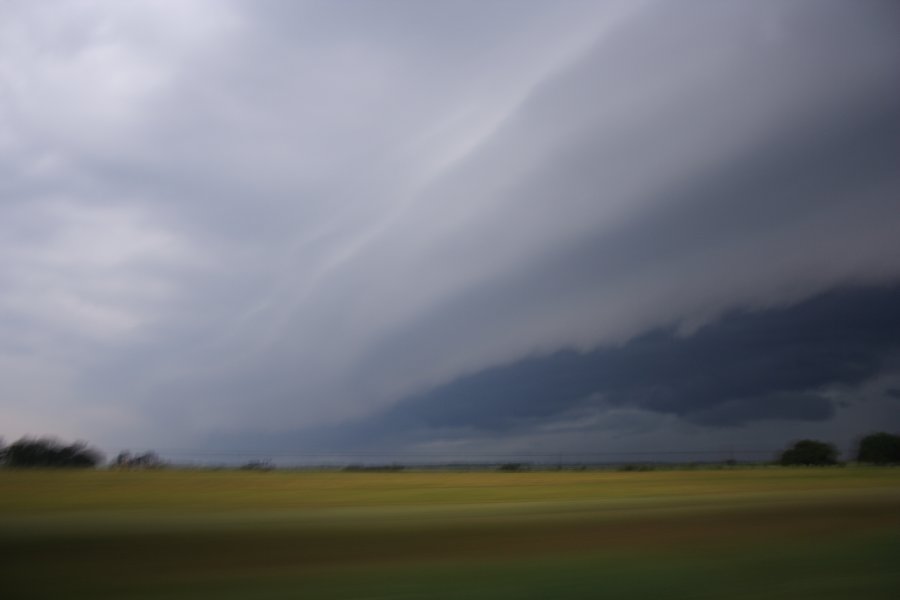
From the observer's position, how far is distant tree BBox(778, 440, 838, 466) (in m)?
72.1

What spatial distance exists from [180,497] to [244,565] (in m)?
12.7

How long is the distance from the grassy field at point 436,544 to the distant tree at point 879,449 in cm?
4963

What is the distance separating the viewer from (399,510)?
22.3 metres

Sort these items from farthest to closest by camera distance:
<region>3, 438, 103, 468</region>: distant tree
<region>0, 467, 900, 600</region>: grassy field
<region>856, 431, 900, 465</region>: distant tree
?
<region>856, 431, 900, 465</region>: distant tree → <region>3, 438, 103, 468</region>: distant tree → <region>0, 467, 900, 600</region>: grassy field

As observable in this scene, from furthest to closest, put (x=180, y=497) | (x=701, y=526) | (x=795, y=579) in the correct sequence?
(x=180, y=497) < (x=701, y=526) < (x=795, y=579)

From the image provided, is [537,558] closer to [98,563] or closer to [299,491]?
[98,563]

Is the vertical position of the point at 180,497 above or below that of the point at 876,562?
above

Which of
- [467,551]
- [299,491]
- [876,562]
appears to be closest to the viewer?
[876,562]

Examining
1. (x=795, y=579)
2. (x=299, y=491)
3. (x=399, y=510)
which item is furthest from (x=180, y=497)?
(x=795, y=579)

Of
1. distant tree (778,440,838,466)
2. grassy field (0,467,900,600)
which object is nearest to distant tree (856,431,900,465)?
distant tree (778,440,838,466)

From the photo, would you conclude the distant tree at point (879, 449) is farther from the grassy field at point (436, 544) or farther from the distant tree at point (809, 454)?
the grassy field at point (436, 544)

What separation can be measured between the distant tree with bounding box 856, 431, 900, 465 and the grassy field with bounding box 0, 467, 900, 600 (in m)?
49.6

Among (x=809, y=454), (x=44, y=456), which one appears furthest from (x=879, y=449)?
(x=44, y=456)

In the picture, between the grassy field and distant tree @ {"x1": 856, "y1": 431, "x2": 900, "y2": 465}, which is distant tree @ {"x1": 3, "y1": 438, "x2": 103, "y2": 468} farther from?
distant tree @ {"x1": 856, "y1": 431, "x2": 900, "y2": 465}
